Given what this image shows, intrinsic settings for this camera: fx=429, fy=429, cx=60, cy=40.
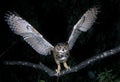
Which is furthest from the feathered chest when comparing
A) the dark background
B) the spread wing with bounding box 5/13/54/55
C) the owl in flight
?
the dark background

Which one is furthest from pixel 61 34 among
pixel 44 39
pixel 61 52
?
pixel 61 52

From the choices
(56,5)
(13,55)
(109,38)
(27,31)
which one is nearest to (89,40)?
(109,38)

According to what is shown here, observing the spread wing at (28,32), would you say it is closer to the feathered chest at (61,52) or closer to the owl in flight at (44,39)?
the owl in flight at (44,39)

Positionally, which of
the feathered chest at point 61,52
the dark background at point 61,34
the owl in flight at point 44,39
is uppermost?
the dark background at point 61,34

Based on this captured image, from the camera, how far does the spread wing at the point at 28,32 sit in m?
3.29

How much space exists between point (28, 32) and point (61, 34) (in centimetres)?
173

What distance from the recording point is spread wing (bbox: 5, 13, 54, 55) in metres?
3.29

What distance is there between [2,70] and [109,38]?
1.20 m

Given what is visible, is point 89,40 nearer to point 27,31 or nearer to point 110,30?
point 110,30

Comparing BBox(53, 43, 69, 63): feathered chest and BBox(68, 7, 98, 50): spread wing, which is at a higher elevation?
BBox(68, 7, 98, 50): spread wing

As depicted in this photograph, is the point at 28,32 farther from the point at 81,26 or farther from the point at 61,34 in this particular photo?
the point at 61,34

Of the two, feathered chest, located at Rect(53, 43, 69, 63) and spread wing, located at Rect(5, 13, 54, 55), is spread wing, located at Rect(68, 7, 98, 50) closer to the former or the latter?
feathered chest, located at Rect(53, 43, 69, 63)

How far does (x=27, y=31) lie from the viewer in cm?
329

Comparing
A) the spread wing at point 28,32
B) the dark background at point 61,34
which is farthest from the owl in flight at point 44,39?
the dark background at point 61,34
